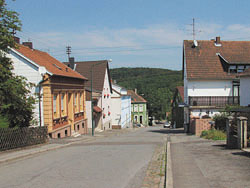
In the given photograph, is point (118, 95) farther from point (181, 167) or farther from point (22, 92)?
point (181, 167)

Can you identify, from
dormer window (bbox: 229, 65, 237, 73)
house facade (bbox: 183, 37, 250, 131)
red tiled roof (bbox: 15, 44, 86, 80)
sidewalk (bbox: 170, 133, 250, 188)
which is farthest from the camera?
dormer window (bbox: 229, 65, 237, 73)

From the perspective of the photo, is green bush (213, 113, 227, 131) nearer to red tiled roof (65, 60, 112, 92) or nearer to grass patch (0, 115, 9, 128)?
grass patch (0, 115, 9, 128)

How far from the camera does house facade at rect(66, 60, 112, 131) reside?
43531mm

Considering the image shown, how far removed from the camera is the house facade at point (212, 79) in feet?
112

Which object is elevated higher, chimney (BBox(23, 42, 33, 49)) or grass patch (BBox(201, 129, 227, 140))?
chimney (BBox(23, 42, 33, 49))

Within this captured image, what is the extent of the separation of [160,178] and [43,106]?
1736cm

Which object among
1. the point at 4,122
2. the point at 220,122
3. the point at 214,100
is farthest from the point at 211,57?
the point at 4,122

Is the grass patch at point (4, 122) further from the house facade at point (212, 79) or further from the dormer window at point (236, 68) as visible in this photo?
the dormer window at point (236, 68)

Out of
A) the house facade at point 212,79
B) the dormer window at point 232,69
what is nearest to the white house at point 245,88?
the house facade at point 212,79

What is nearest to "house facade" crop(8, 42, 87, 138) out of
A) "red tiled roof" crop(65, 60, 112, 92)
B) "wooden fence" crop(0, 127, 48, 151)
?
"wooden fence" crop(0, 127, 48, 151)

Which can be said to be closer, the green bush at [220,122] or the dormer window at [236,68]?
the green bush at [220,122]

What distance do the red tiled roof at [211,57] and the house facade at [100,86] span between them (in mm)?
12455

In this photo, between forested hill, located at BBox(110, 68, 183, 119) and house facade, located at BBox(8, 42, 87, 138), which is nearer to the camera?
house facade, located at BBox(8, 42, 87, 138)

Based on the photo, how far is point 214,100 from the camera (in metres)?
Result: 34.6
